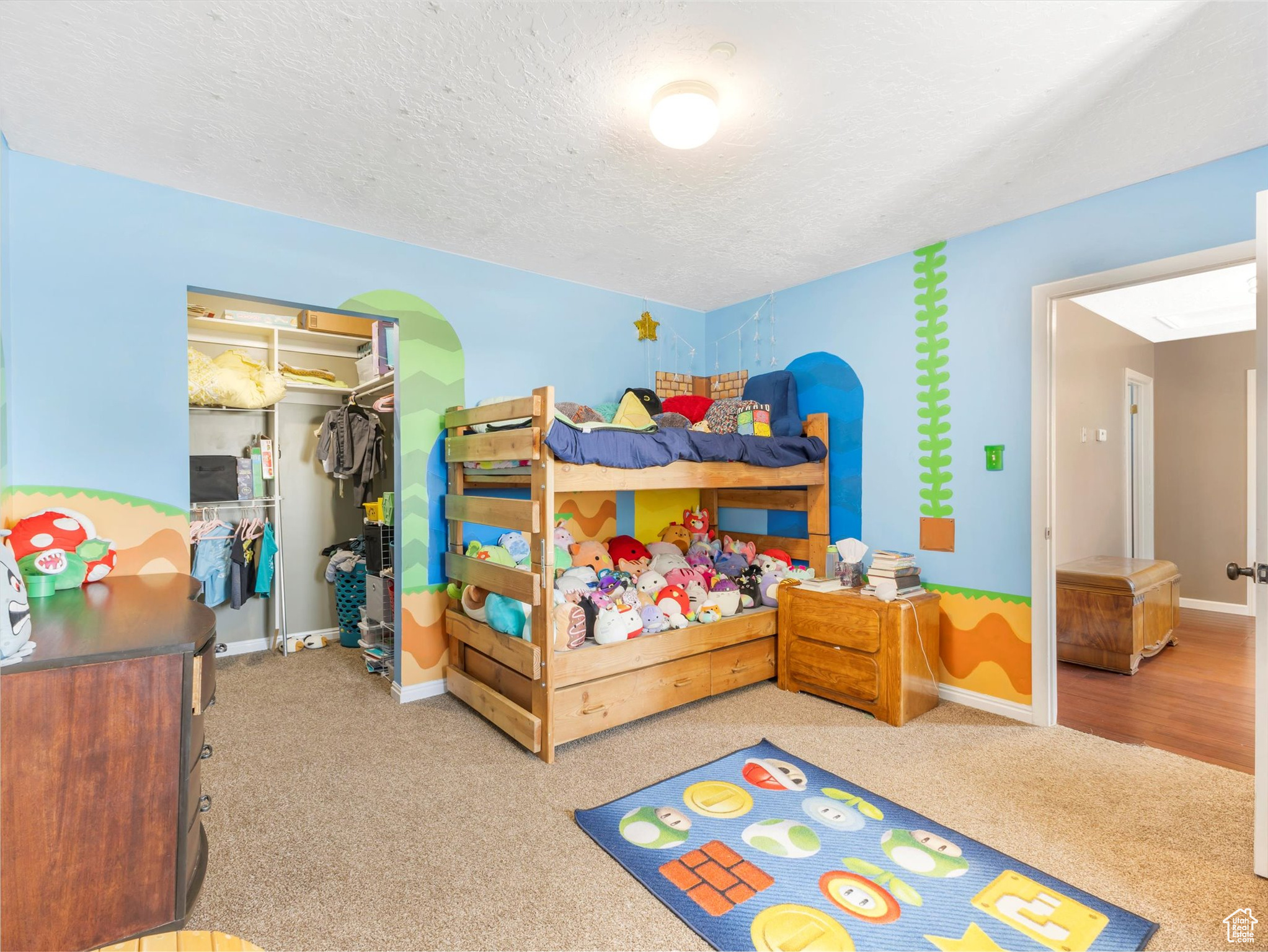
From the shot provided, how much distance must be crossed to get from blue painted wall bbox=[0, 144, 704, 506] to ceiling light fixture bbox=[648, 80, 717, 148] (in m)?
1.81

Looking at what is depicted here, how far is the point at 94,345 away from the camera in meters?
2.38

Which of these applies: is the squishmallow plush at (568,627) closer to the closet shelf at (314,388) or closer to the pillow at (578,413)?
the pillow at (578,413)

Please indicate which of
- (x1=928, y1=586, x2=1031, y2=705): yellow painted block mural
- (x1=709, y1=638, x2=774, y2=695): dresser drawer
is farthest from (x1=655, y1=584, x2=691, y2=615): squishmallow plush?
(x1=928, y1=586, x2=1031, y2=705): yellow painted block mural

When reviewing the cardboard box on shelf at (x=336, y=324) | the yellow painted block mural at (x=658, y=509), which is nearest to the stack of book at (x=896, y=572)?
the yellow painted block mural at (x=658, y=509)

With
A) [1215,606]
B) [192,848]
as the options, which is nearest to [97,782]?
[192,848]

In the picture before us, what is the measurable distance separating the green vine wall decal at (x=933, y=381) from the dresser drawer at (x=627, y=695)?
4.95 ft

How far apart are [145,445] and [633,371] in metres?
2.69

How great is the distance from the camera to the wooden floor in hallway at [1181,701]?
8.72 feet

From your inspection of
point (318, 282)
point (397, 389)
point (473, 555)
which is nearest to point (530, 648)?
point (473, 555)

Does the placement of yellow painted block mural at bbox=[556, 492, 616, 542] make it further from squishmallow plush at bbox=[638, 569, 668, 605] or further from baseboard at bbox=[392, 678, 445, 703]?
baseboard at bbox=[392, 678, 445, 703]

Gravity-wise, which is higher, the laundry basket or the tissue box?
the tissue box

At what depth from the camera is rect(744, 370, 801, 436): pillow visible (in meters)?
3.70

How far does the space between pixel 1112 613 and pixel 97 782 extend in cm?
459

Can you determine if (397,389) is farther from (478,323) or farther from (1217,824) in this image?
(1217,824)
